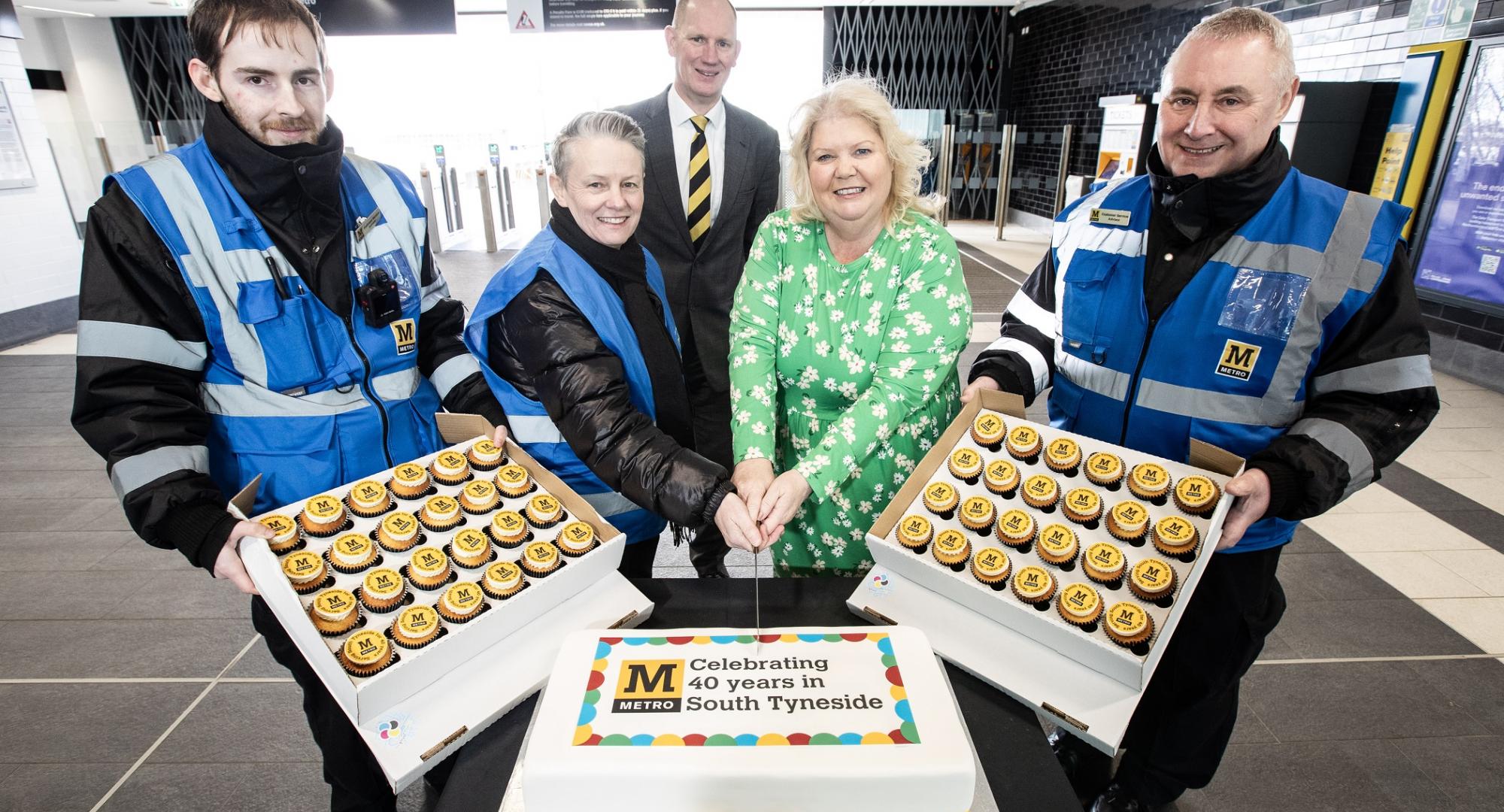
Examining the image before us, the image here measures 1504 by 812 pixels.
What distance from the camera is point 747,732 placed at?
2.38 ft

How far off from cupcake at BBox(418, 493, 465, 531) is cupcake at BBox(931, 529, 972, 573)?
71 cm

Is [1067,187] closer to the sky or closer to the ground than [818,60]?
closer to the ground

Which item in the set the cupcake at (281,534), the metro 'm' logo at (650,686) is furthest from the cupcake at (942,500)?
the cupcake at (281,534)

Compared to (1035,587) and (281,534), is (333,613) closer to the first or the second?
(281,534)

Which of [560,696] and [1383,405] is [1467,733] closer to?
[1383,405]

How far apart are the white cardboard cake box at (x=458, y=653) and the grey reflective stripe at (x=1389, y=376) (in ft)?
3.76

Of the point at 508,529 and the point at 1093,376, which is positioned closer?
the point at 508,529

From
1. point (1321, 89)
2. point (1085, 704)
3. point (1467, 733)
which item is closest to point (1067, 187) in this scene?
point (1321, 89)

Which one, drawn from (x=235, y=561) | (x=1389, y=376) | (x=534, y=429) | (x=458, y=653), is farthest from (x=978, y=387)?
(x=235, y=561)

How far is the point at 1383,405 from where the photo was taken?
112cm

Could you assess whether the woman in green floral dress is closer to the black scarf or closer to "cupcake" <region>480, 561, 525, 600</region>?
the black scarf

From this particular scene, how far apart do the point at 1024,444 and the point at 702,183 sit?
157cm

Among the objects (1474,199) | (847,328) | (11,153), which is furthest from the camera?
(11,153)

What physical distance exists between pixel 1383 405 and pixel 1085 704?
2.42ft
